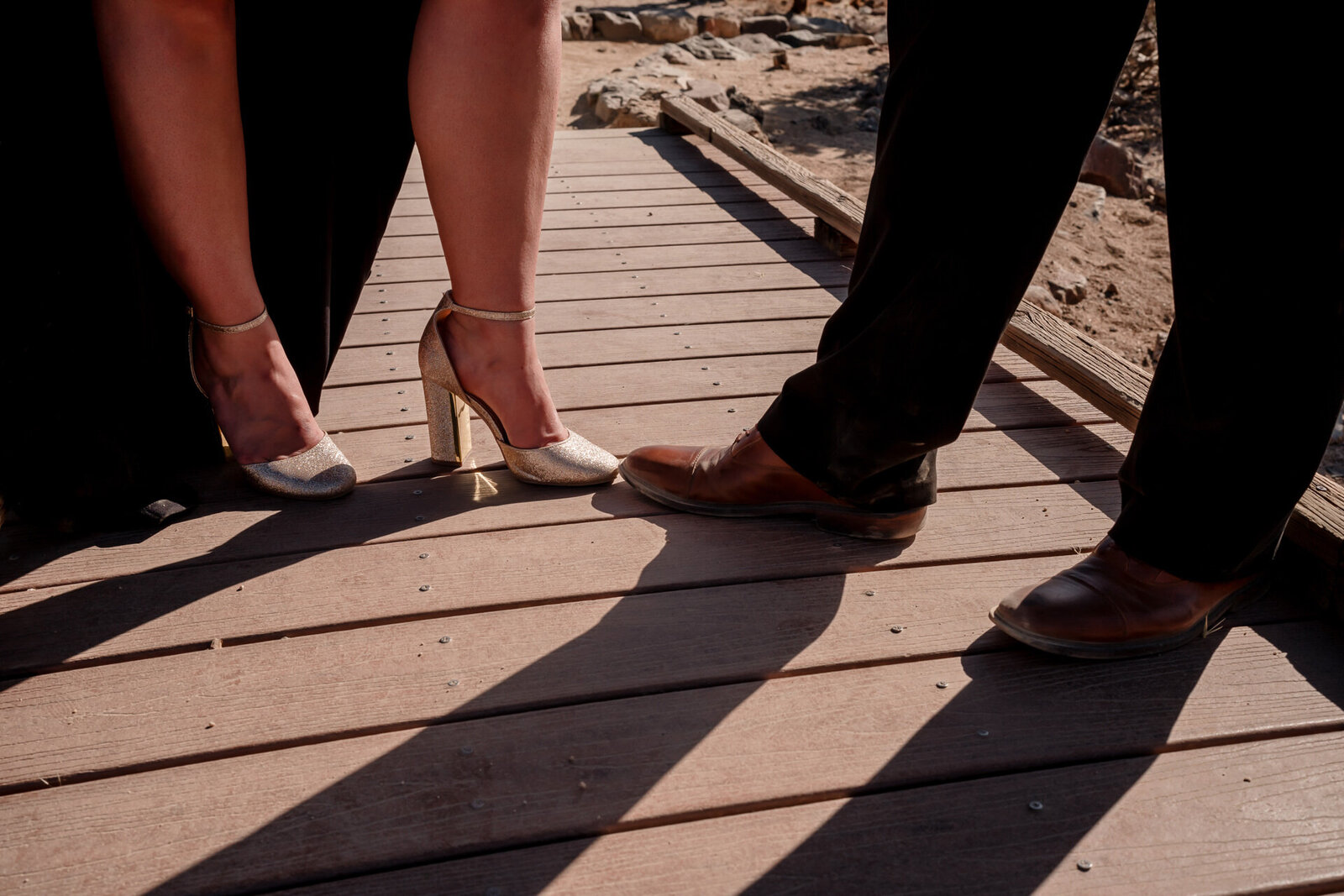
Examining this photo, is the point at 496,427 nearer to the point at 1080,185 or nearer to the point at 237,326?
the point at 237,326

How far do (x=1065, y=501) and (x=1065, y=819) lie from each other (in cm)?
62

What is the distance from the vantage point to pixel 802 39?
28.5 ft

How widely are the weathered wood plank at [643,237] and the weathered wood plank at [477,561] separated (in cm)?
117

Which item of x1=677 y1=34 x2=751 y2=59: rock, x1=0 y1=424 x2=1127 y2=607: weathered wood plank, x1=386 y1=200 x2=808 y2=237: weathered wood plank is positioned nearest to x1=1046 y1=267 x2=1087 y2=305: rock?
x1=386 y1=200 x2=808 y2=237: weathered wood plank

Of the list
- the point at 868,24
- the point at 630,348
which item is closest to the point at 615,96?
the point at 630,348

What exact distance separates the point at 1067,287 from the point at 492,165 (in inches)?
94.4

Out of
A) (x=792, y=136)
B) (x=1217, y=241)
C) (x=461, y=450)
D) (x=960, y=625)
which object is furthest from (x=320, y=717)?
(x=792, y=136)

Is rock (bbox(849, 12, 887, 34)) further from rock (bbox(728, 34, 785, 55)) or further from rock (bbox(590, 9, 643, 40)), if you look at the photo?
rock (bbox(590, 9, 643, 40))

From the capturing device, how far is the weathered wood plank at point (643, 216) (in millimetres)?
2645

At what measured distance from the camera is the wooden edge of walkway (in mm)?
1223

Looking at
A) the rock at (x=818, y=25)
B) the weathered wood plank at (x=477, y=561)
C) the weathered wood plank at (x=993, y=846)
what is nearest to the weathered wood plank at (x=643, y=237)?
the weathered wood plank at (x=477, y=561)

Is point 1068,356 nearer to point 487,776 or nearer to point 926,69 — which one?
point 926,69

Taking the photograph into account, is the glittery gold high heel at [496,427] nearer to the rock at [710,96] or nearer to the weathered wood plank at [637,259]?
the weathered wood plank at [637,259]

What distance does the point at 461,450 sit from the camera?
147cm
